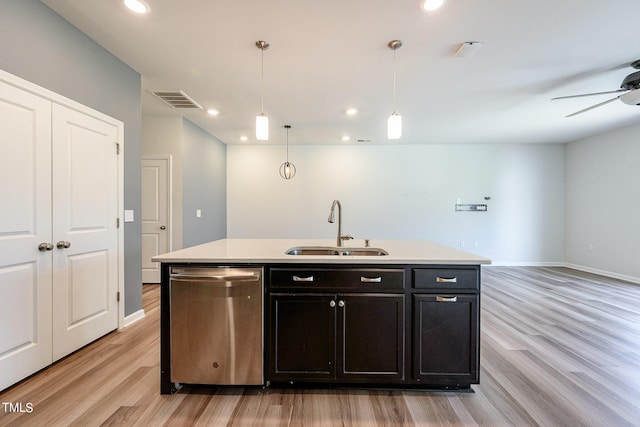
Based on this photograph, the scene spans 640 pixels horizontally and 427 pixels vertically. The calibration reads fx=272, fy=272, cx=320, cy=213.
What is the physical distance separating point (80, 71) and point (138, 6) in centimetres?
84

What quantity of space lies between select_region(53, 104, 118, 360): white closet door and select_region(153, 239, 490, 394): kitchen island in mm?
1098

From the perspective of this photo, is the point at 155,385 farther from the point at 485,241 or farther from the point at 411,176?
the point at 485,241

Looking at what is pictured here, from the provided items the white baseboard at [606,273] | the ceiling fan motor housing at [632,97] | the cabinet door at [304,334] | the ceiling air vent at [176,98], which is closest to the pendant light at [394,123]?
the cabinet door at [304,334]

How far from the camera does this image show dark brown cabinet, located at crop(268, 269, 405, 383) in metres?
1.77

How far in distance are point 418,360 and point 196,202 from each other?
4295 mm

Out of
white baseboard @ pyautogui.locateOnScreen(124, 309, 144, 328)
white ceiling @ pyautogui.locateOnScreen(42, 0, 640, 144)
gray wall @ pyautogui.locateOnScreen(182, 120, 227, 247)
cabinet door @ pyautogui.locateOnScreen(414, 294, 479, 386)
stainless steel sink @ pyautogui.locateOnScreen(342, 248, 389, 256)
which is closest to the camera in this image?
cabinet door @ pyautogui.locateOnScreen(414, 294, 479, 386)

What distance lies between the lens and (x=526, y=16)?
2.08 m

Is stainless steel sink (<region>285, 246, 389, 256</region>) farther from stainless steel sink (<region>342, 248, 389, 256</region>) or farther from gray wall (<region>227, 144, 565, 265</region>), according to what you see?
gray wall (<region>227, 144, 565, 265</region>)

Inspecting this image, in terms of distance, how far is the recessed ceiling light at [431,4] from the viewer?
1.90 meters

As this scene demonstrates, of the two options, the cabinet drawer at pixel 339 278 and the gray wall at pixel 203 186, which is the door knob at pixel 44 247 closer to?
the cabinet drawer at pixel 339 278

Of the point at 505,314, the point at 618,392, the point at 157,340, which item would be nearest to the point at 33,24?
the point at 157,340

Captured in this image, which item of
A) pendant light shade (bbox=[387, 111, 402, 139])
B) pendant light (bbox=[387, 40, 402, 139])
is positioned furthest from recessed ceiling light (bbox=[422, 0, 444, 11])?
pendant light shade (bbox=[387, 111, 402, 139])

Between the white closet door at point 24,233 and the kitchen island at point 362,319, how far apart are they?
103cm

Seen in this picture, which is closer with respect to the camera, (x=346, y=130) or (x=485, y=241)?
(x=346, y=130)
